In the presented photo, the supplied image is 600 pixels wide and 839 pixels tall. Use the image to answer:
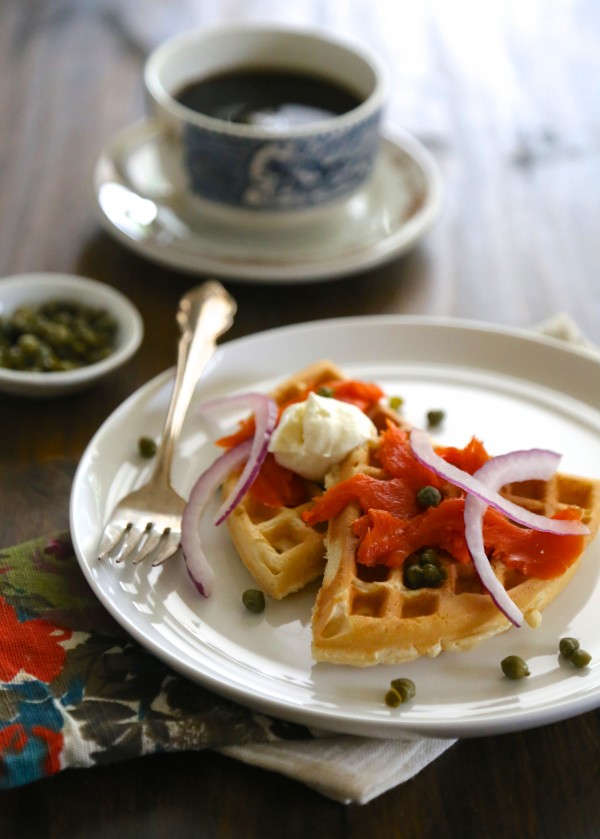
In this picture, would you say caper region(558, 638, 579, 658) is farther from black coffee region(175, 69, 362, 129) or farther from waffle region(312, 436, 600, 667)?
black coffee region(175, 69, 362, 129)

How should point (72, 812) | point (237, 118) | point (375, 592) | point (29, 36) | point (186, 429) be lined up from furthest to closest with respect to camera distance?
point (29, 36), point (237, 118), point (186, 429), point (375, 592), point (72, 812)

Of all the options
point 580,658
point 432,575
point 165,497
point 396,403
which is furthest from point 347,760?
point 396,403

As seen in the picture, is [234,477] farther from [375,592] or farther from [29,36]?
[29,36]

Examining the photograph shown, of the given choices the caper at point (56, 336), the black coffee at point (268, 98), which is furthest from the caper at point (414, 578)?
the black coffee at point (268, 98)

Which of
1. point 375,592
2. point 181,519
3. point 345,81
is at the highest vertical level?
point 345,81

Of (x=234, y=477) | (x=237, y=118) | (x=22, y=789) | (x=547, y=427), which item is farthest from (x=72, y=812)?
(x=237, y=118)

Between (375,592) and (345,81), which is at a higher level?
(345,81)
